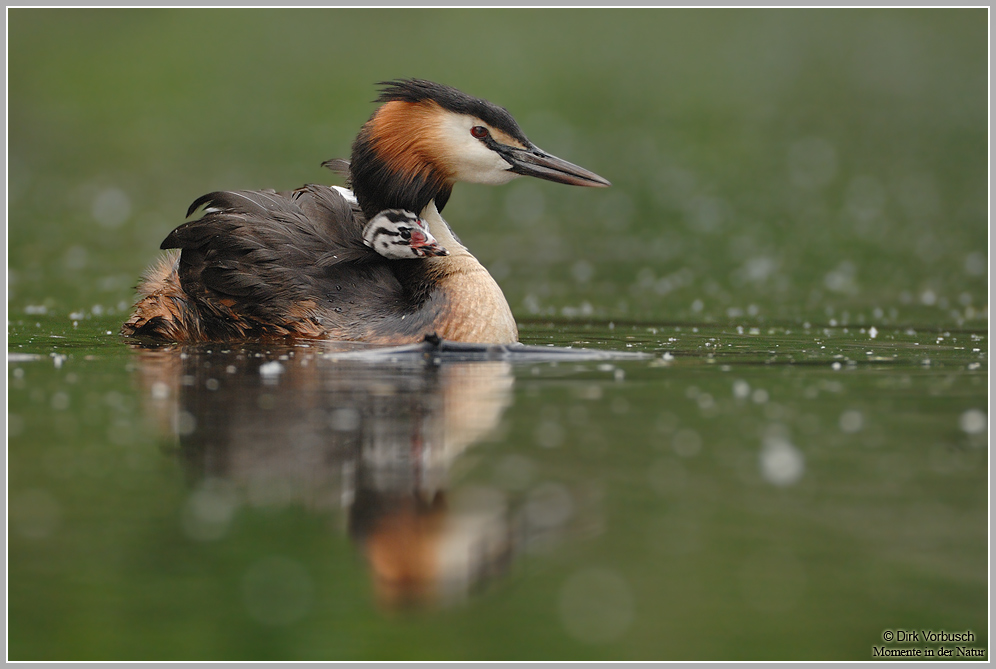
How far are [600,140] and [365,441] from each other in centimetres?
2251

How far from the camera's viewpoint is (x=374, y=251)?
8633 millimetres

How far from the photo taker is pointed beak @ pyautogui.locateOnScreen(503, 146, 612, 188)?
868 centimetres

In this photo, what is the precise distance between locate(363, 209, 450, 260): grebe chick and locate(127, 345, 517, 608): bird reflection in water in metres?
0.88

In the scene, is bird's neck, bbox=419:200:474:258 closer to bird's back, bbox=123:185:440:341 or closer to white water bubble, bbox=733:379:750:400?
bird's back, bbox=123:185:440:341

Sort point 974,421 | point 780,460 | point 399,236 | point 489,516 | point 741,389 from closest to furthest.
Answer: point 489,516 < point 780,460 < point 974,421 < point 741,389 < point 399,236

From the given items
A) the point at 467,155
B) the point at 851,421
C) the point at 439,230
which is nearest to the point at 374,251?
the point at 439,230

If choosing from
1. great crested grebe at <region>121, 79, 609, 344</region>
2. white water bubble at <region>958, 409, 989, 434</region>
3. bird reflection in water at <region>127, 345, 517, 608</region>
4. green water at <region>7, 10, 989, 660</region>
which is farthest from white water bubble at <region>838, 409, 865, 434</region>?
great crested grebe at <region>121, 79, 609, 344</region>

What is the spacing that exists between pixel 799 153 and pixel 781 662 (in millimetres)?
23321

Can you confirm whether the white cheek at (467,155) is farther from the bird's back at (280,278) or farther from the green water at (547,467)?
the green water at (547,467)

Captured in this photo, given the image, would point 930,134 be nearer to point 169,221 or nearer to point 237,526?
point 169,221

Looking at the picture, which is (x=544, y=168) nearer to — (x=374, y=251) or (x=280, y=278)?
(x=374, y=251)

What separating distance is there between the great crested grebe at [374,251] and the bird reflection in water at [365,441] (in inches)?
18.9

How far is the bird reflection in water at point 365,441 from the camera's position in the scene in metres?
4.13

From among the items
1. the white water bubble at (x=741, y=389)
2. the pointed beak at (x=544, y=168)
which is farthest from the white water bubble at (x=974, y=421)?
the pointed beak at (x=544, y=168)
